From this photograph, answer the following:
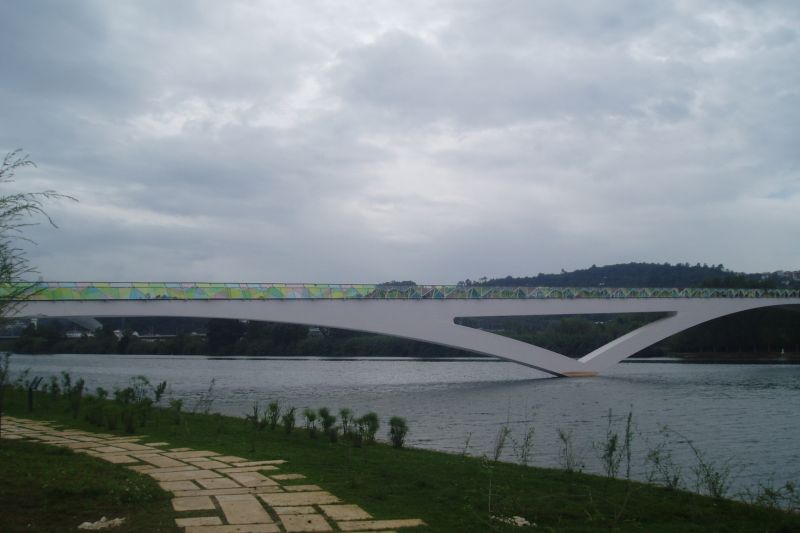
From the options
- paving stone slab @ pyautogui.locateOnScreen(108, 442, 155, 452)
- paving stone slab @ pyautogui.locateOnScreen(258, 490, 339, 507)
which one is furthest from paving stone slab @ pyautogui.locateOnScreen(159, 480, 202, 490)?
paving stone slab @ pyautogui.locateOnScreen(108, 442, 155, 452)

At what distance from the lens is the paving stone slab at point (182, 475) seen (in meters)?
6.80

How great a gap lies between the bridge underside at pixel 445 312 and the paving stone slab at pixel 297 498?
17196 mm

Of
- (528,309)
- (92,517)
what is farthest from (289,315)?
(92,517)

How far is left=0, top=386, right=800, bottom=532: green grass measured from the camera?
577 cm

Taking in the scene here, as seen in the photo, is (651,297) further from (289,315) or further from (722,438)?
(722,438)

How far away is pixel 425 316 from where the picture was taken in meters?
28.5

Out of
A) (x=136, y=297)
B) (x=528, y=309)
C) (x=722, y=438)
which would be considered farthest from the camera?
(x=528, y=309)

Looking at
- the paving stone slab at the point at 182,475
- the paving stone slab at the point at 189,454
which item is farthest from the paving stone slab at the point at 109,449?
the paving stone slab at the point at 182,475

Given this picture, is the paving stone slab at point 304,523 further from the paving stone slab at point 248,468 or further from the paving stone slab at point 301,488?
the paving stone slab at point 248,468

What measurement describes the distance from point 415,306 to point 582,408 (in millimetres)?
9784

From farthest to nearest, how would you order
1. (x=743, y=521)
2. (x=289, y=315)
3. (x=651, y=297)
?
1. (x=651, y=297)
2. (x=289, y=315)
3. (x=743, y=521)

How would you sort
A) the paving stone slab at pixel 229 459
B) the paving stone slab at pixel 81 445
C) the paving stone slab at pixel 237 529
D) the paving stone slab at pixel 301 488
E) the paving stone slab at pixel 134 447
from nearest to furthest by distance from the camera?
the paving stone slab at pixel 237 529 → the paving stone slab at pixel 301 488 → the paving stone slab at pixel 229 459 → the paving stone slab at pixel 134 447 → the paving stone slab at pixel 81 445

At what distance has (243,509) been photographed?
554cm

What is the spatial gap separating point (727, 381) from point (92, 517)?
33.0m
